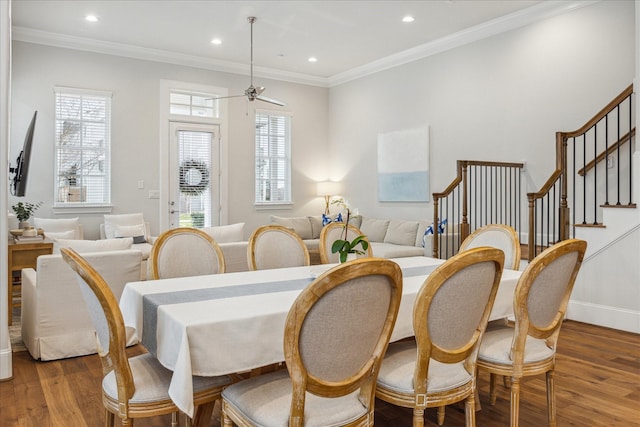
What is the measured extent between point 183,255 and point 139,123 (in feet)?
16.1

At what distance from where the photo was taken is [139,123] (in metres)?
7.15

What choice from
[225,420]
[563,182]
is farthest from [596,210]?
[225,420]

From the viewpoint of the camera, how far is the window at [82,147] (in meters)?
6.61

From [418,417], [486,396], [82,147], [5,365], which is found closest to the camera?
[418,417]

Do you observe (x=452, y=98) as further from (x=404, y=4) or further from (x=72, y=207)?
(x=72, y=207)

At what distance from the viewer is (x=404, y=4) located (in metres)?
5.40

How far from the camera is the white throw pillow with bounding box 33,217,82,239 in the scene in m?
6.14

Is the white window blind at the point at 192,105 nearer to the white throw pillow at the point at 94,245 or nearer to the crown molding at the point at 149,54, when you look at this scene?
the crown molding at the point at 149,54

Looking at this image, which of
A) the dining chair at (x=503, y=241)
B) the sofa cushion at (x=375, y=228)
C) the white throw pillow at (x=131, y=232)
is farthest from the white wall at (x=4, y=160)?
the sofa cushion at (x=375, y=228)

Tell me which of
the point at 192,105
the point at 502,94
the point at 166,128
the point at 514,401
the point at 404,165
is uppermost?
the point at 192,105

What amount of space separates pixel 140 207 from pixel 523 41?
556 centimetres

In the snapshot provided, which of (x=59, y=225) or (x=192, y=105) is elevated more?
(x=192, y=105)

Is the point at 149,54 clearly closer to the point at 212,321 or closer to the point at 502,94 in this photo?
the point at 502,94

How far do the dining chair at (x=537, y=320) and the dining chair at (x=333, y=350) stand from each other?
79 centimetres
